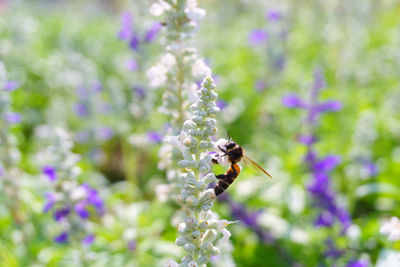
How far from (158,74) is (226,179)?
1.10m

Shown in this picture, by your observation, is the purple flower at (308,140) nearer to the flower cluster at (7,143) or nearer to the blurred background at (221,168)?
the blurred background at (221,168)

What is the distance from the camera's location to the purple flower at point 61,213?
3595 millimetres

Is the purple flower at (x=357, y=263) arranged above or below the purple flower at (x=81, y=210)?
below

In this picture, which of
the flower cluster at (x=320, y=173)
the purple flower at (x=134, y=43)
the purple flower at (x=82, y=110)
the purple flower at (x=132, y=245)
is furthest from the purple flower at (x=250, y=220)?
the purple flower at (x=82, y=110)

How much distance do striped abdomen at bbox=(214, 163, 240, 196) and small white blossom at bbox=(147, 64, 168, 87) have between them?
1004 millimetres

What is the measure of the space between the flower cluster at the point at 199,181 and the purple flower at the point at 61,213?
1909 mm

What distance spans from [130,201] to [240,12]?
16906 millimetres

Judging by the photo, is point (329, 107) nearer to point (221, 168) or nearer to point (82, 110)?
point (221, 168)

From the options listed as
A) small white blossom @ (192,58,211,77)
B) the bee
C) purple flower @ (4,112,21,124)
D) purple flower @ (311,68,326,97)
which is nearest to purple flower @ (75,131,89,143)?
purple flower @ (4,112,21,124)

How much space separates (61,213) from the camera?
142 inches

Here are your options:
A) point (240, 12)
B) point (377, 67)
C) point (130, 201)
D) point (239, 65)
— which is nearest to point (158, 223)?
point (130, 201)

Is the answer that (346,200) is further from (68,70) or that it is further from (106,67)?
(106,67)

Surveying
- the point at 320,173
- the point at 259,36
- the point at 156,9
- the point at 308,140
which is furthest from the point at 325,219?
the point at 259,36

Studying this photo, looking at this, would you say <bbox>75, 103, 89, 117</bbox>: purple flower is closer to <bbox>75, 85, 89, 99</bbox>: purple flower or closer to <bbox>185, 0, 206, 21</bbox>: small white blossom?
<bbox>75, 85, 89, 99</bbox>: purple flower
